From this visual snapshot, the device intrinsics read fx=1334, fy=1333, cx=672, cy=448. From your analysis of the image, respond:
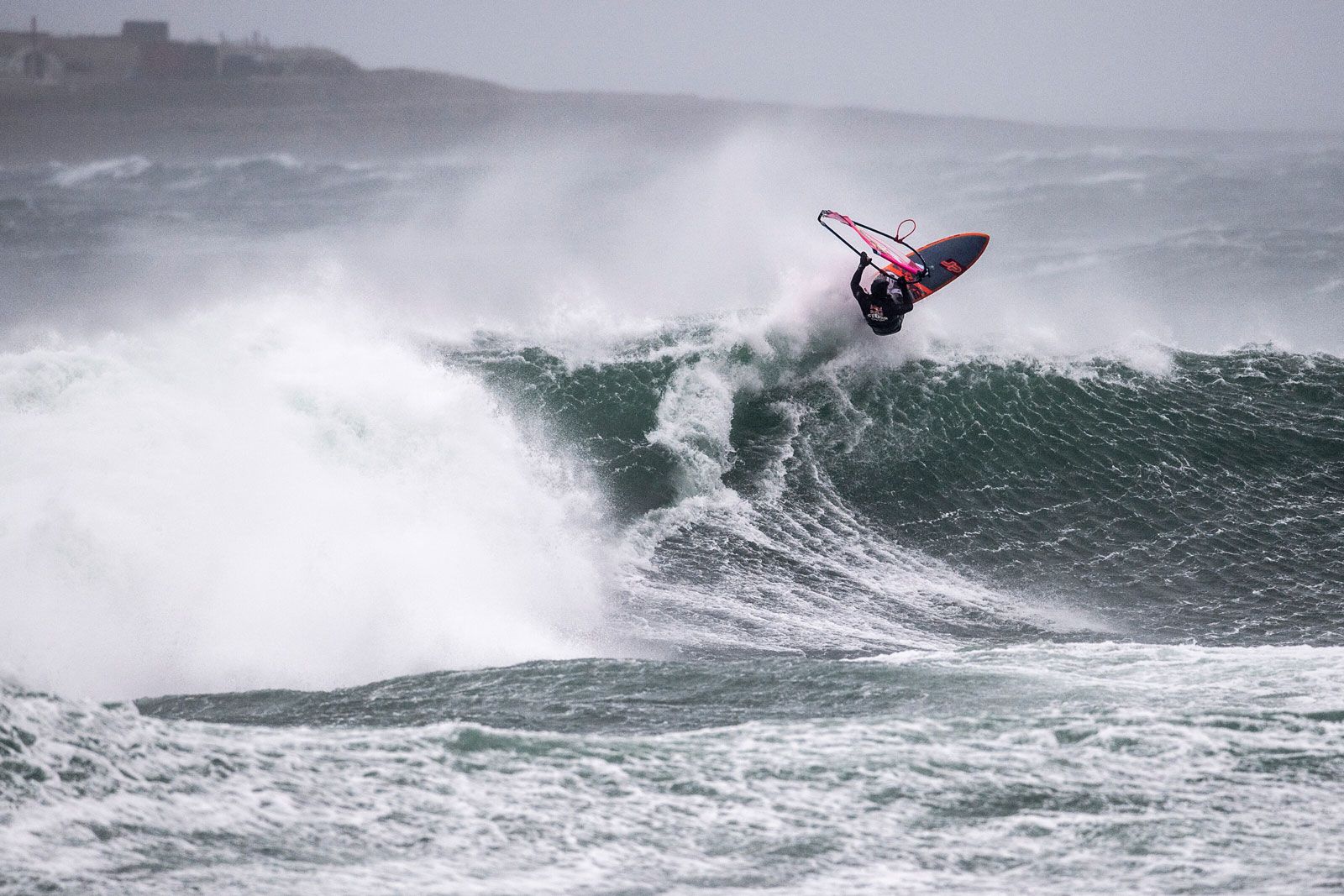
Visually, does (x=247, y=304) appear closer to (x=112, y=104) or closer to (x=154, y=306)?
(x=154, y=306)

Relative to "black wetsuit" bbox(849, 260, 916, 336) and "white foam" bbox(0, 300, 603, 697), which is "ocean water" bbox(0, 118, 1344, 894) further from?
"black wetsuit" bbox(849, 260, 916, 336)

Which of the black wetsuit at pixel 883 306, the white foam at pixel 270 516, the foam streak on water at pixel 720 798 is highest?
the black wetsuit at pixel 883 306

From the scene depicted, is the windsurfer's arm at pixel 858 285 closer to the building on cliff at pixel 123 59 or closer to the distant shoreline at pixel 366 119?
the distant shoreline at pixel 366 119

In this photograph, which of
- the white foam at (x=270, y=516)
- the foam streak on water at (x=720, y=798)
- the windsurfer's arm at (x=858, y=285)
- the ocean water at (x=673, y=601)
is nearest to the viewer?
the foam streak on water at (x=720, y=798)

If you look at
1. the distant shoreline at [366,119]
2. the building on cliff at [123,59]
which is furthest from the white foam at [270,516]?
the building on cliff at [123,59]

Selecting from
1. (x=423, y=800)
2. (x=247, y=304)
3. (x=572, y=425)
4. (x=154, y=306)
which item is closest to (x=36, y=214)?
(x=154, y=306)

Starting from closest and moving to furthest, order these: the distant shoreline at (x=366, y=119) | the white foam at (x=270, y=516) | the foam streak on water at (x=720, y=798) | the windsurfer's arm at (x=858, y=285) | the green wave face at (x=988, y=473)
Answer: the foam streak on water at (x=720, y=798) < the white foam at (x=270, y=516) < the green wave face at (x=988, y=473) < the windsurfer's arm at (x=858, y=285) < the distant shoreline at (x=366, y=119)

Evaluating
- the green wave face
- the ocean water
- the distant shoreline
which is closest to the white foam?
the ocean water

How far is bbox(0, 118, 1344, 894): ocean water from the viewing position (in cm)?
831

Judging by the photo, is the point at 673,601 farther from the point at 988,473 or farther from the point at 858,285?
the point at 988,473

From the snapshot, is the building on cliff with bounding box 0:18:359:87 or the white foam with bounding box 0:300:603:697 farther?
the building on cliff with bounding box 0:18:359:87

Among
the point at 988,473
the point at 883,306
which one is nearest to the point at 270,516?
the point at 883,306

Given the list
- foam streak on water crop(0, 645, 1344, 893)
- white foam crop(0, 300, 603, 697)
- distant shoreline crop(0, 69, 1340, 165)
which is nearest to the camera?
foam streak on water crop(0, 645, 1344, 893)

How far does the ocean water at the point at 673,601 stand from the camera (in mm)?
8312
